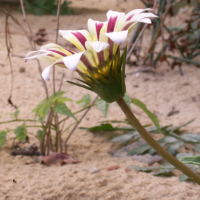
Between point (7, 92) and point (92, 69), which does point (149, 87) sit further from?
point (92, 69)

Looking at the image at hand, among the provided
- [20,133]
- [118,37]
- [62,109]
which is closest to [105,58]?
[118,37]

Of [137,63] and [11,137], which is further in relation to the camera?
[137,63]

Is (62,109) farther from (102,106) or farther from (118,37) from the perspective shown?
(118,37)

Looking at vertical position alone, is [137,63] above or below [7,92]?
above

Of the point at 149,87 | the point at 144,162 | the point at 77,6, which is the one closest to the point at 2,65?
the point at 149,87

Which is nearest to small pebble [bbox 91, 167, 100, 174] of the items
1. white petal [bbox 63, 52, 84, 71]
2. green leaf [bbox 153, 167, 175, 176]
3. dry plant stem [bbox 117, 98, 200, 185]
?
green leaf [bbox 153, 167, 175, 176]

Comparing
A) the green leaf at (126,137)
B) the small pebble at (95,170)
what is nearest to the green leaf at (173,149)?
the green leaf at (126,137)
